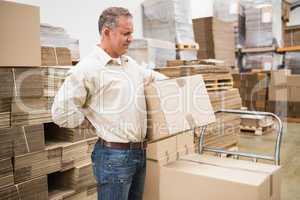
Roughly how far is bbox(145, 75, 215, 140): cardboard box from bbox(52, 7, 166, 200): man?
0.16m

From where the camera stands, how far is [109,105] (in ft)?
6.14

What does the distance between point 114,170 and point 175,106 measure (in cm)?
63

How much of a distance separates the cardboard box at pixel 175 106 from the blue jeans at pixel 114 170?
231 mm

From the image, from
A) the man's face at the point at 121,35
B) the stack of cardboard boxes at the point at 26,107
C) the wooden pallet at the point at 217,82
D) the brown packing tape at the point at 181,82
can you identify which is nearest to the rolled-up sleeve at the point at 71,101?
the man's face at the point at 121,35

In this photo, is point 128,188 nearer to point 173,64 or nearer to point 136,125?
point 136,125

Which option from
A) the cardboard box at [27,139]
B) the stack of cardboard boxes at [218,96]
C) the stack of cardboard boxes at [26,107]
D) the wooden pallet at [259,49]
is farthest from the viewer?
the wooden pallet at [259,49]

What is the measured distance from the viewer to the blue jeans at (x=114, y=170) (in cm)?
186

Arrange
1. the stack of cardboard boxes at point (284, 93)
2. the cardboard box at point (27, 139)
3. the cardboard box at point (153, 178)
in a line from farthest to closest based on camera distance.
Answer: the stack of cardboard boxes at point (284, 93), the cardboard box at point (27, 139), the cardboard box at point (153, 178)

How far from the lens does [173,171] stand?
7.14ft

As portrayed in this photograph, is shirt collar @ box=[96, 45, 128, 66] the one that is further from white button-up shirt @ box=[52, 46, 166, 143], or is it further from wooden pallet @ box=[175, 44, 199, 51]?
wooden pallet @ box=[175, 44, 199, 51]

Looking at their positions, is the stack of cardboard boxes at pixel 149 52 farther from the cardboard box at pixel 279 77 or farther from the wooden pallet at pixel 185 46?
the cardboard box at pixel 279 77

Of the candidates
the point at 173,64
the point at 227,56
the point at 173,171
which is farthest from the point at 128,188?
the point at 227,56

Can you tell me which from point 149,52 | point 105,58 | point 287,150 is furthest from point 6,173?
point 287,150

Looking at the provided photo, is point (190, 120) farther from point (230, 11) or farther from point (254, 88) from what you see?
point (230, 11)
